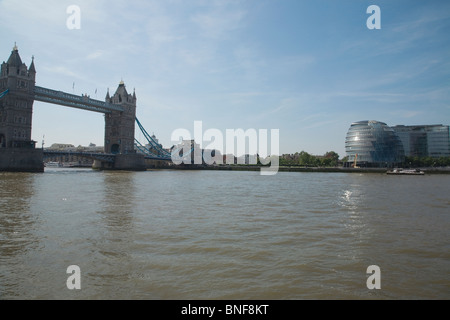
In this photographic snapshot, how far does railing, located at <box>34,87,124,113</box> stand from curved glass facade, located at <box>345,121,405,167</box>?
8084 cm

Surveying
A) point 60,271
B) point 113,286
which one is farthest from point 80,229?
point 113,286

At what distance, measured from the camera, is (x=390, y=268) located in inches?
235

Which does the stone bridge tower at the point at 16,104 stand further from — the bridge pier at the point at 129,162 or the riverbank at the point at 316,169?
the riverbank at the point at 316,169

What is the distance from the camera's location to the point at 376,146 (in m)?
102

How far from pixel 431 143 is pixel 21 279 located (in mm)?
160491

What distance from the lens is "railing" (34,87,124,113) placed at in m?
54.1

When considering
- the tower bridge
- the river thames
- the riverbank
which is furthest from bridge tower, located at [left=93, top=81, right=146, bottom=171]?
the river thames

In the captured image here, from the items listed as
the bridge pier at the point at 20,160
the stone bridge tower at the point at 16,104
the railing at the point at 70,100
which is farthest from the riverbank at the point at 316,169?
the bridge pier at the point at 20,160

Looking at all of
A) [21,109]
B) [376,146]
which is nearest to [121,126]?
[21,109]

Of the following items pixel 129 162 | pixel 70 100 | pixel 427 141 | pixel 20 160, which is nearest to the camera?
pixel 20 160

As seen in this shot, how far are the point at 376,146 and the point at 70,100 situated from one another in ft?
305

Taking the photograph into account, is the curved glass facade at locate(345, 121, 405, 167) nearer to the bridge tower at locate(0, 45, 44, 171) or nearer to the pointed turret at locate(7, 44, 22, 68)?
the bridge tower at locate(0, 45, 44, 171)

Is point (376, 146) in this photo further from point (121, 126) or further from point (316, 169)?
point (121, 126)
